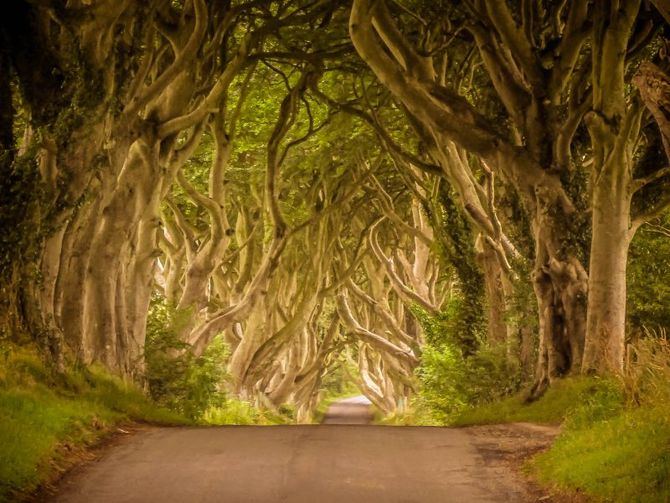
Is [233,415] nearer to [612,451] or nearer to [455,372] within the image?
[455,372]

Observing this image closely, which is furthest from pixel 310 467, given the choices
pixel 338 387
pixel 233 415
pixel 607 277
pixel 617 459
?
pixel 338 387

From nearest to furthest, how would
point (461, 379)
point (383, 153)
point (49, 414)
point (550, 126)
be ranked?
point (49, 414)
point (550, 126)
point (461, 379)
point (383, 153)

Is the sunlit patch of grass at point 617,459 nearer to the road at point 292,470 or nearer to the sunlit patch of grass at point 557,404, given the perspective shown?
the road at point 292,470

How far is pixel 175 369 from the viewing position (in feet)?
53.5

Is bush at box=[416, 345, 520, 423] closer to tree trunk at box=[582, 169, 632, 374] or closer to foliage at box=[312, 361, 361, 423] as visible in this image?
tree trunk at box=[582, 169, 632, 374]

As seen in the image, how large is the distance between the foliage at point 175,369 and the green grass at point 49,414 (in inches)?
100

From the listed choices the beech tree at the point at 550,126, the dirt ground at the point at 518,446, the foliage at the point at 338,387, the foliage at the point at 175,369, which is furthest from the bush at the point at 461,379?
the foliage at the point at 338,387

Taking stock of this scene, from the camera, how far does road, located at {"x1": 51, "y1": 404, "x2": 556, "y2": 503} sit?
724 cm

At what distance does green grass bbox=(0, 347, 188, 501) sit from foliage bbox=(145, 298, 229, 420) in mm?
2544

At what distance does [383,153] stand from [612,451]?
607 inches

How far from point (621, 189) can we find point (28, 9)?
8502 mm

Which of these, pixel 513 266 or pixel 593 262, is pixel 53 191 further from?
pixel 513 266

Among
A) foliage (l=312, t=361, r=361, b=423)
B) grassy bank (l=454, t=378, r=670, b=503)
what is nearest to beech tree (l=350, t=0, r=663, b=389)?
grassy bank (l=454, t=378, r=670, b=503)

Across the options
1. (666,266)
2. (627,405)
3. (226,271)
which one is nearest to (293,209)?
(226,271)
